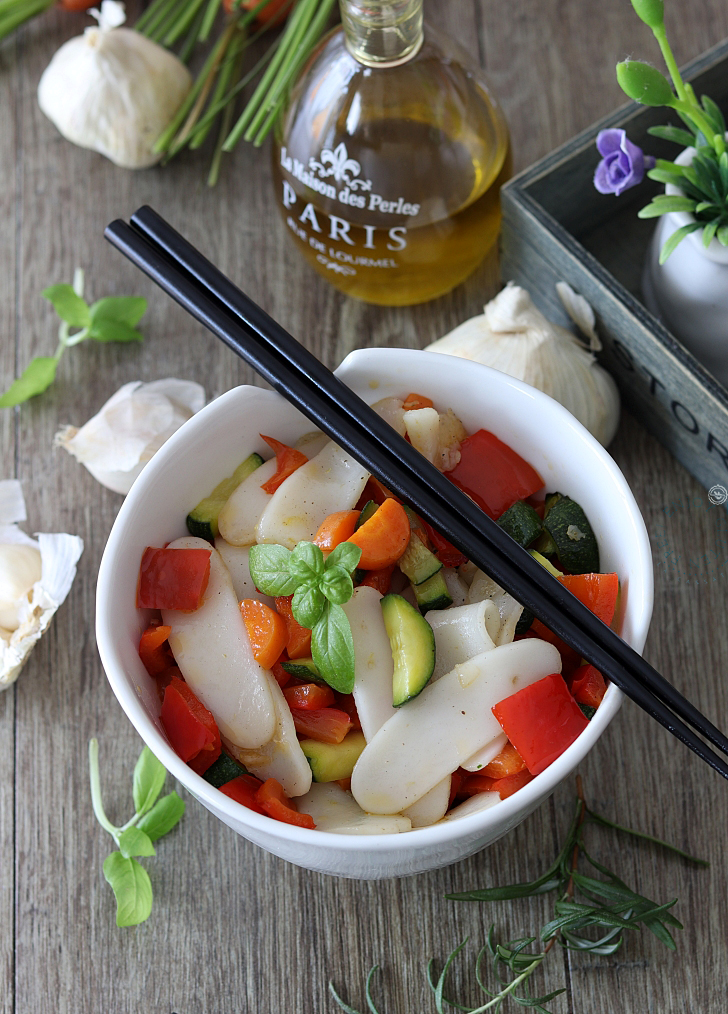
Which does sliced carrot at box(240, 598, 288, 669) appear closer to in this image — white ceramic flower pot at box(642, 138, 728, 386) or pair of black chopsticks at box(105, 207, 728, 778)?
pair of black chopsticks at box(105, 207, 728, 778)

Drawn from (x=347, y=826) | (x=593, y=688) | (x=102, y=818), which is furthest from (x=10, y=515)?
(x=593, y=688)

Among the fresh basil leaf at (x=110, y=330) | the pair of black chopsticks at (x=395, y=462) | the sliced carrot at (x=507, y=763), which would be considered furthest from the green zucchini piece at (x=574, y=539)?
the fresh basil leaf at (x=110, y=330)

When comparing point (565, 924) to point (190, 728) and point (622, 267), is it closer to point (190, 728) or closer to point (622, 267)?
point (190, 728)

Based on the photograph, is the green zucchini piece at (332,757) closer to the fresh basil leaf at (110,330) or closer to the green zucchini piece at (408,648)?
the green zucchini piece at (408,648)

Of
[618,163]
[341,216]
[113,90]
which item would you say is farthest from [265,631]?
[113,90]

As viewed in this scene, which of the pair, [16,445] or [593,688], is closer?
[593,688]

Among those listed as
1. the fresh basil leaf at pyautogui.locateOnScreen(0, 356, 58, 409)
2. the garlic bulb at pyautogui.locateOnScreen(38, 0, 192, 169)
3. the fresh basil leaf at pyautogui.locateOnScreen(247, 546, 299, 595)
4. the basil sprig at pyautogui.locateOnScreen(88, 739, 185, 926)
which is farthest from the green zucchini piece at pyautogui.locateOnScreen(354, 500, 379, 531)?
the garlic bulb at pyautogui.locateOnScreen(38, 0, 192, 169)

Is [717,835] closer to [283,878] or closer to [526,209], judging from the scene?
[283,878]
